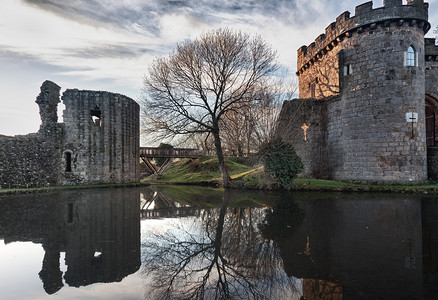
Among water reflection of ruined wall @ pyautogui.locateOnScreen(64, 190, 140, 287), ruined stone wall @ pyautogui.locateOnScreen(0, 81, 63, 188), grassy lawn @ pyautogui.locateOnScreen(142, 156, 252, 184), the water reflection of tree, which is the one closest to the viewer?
the water reflection of tree

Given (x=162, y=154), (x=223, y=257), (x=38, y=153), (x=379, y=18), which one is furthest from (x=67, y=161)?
(x=379, y=18)

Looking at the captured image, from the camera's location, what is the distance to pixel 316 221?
260 inches

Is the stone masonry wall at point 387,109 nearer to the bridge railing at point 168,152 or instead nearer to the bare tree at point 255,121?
the bare tree at point 255,121

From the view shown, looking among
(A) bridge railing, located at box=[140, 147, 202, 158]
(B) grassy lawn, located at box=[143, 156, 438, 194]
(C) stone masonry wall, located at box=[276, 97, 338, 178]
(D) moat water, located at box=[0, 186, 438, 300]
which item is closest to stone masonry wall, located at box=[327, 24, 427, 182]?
(B) grassy lawn, located at box=[143, 156, 438, 194]

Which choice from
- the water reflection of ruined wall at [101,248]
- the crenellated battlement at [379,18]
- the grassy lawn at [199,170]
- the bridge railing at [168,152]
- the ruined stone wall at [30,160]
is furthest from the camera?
the bridge railing at [168,152]

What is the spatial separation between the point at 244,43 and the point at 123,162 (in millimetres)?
13878

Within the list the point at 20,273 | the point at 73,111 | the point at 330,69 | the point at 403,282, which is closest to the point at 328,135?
the point at 330,69

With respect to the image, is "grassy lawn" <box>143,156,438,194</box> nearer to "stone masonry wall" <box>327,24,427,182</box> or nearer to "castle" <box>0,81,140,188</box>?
"stone masonry wall" <box>327,24,427,182</box>

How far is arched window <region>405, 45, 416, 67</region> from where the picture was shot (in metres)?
14.4

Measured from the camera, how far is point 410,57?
14555 millimetres

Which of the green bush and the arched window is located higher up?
the arched window

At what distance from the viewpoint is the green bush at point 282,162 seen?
14.3 m

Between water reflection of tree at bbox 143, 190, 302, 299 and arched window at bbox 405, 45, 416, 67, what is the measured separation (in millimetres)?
14235

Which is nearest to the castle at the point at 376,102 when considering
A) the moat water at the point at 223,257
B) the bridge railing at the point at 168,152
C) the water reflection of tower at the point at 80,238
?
the moat water at the point at 223,257
